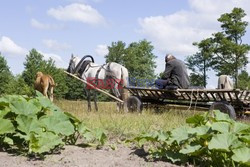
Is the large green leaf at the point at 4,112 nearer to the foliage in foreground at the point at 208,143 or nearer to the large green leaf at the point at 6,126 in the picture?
the large green leaf at the point at 6,126

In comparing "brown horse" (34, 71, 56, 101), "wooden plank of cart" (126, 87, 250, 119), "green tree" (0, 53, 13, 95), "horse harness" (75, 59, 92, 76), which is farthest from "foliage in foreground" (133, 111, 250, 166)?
"green tree" (0, 53, 13, 95)

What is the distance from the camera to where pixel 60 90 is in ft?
178

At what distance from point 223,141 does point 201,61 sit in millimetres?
39952

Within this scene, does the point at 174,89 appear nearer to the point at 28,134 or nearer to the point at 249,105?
the point at 249,105

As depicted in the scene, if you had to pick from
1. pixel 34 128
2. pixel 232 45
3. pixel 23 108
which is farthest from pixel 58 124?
pixel 232 45

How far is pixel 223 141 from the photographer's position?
338cm

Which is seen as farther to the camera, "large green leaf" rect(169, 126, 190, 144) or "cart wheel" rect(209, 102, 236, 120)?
"cart wheel" rect(209, 102, 236, 120)

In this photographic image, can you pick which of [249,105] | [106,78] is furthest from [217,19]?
[249,105]

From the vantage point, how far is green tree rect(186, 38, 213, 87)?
37666 millimetres

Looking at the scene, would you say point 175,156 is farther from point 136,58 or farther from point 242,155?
point 136,58

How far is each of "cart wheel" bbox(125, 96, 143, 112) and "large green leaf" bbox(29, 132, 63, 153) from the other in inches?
287

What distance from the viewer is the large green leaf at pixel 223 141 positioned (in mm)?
3314

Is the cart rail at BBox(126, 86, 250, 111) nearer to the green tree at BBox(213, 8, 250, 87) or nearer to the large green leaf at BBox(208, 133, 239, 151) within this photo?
the large green leaf at BBox(208, 133, 239, 151)

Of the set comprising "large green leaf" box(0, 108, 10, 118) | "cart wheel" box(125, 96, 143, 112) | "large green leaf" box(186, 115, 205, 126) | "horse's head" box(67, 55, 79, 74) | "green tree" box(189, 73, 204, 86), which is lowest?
"large green leaf" box(186, 115, 205, 126)
